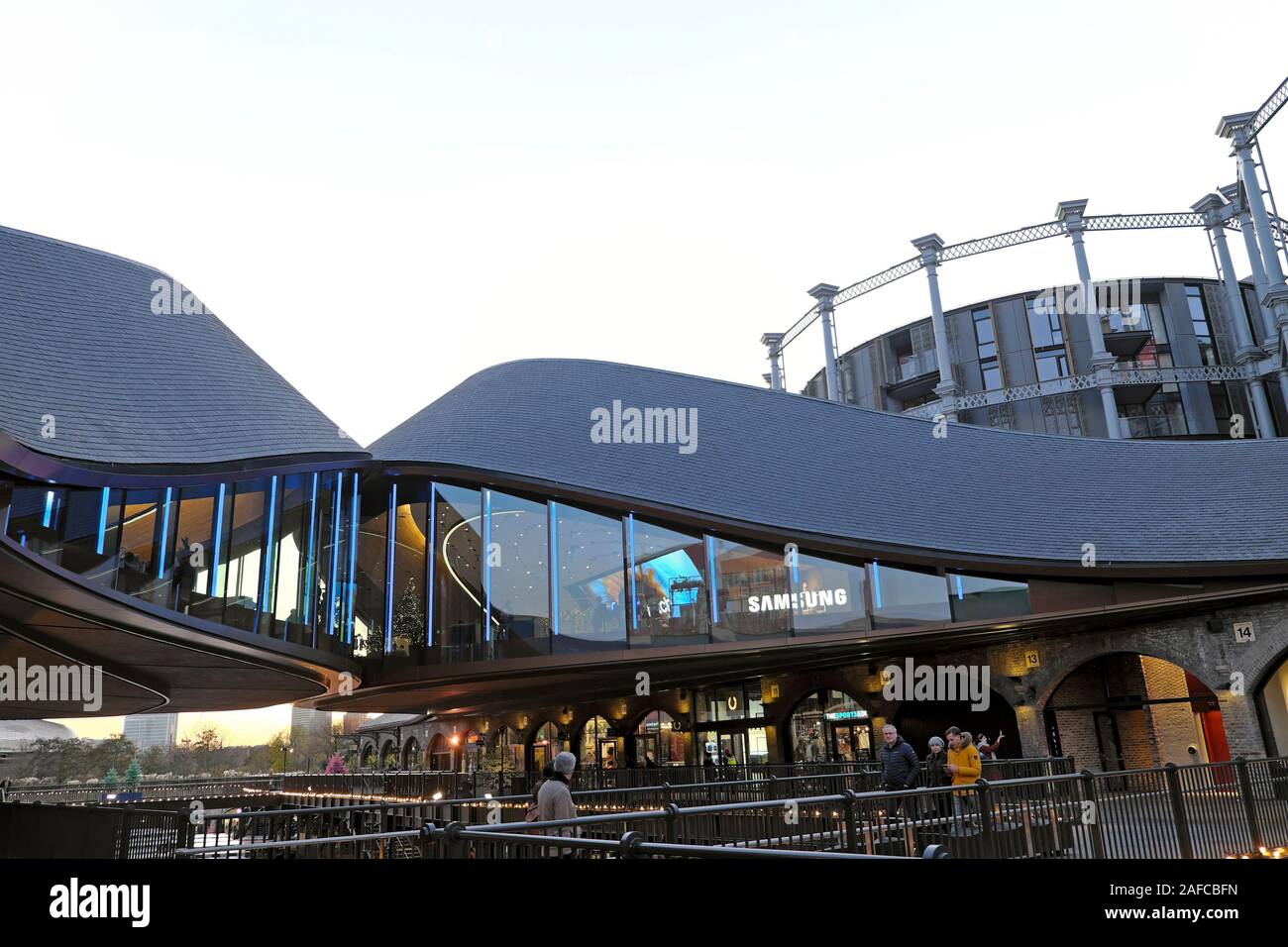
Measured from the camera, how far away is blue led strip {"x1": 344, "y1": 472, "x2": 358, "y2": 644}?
76.7 ft

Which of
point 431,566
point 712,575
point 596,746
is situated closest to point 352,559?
point 431,566

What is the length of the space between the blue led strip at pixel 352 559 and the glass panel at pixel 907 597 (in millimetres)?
12696

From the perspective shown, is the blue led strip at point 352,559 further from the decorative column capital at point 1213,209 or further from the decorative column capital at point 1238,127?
the decorative column capital at point 1213,209

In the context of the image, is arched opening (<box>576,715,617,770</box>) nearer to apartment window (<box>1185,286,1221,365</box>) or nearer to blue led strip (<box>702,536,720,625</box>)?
blue led strip (<box>702,536,720,625</box>)

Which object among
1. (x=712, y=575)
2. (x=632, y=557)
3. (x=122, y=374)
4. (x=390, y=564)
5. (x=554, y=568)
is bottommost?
(x=712, y=575)

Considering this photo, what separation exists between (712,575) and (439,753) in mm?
33482

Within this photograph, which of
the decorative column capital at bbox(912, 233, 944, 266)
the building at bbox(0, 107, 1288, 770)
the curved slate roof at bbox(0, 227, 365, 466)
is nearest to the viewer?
the curved slate roof at bbox(0, 227, 365, 466)

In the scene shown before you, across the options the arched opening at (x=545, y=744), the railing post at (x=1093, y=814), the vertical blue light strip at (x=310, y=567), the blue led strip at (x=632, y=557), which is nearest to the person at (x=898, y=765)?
the railing post at (x=1093, y=814)

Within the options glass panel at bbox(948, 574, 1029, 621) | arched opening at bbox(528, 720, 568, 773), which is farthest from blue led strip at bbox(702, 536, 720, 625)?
arched opening at bbox(528, 720, 568, 773)

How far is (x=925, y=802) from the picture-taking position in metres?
9.77

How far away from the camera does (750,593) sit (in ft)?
73.6

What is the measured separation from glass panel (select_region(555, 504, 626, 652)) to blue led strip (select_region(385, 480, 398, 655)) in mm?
4500

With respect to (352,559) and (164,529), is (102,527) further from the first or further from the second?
(352,559)
